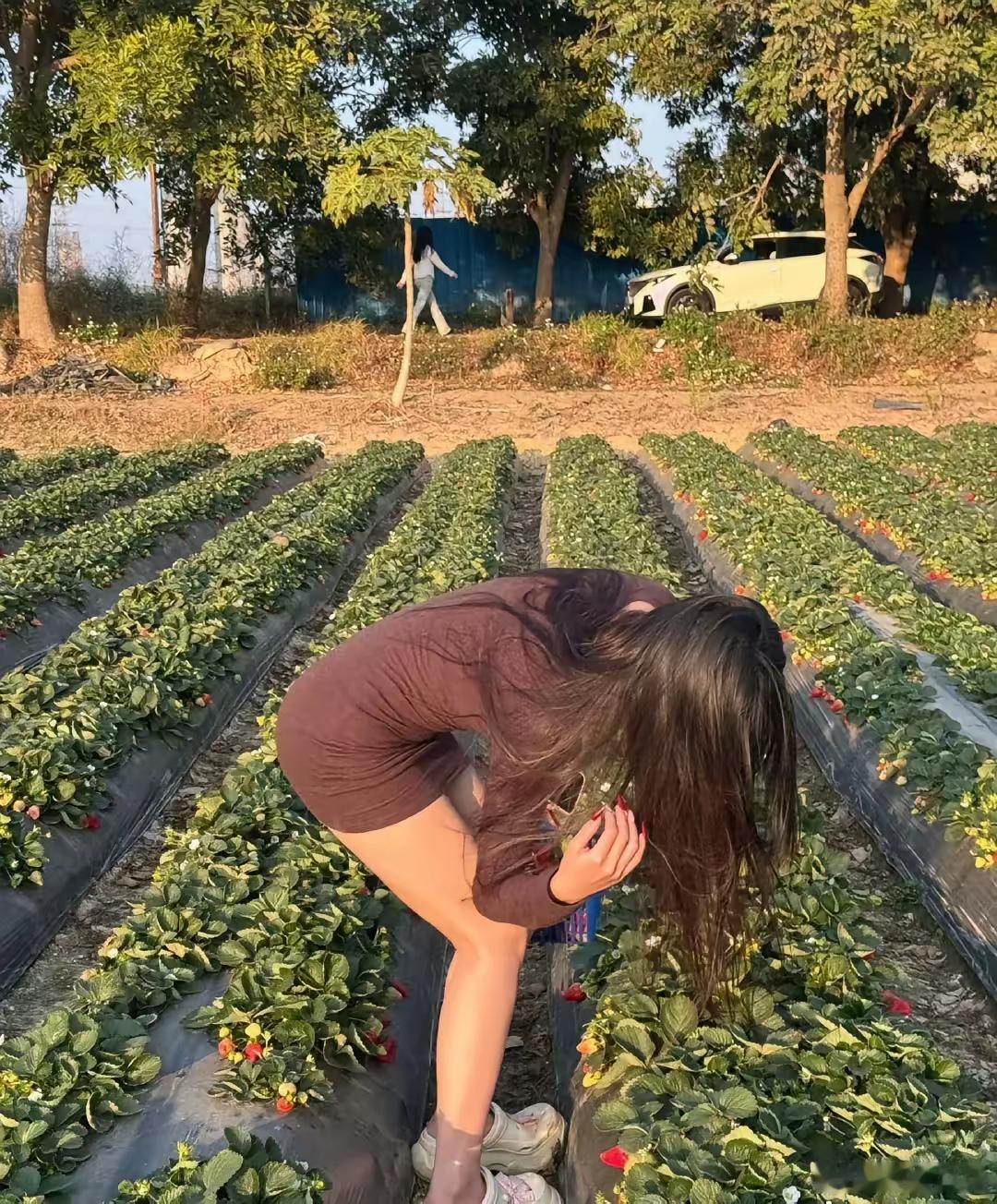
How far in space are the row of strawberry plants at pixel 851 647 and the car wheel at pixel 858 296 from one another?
1378cm

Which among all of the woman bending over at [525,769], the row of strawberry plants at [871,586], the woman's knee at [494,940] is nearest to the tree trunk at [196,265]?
the row of strawberry plants at [871,586]

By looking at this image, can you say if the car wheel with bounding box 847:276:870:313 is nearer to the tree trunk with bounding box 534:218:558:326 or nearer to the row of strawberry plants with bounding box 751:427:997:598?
the tree trunk with bounding box 534:218:558:326

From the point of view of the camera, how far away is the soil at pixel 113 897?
13.3 ft

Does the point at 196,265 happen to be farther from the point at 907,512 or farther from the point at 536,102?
the point at 907,512

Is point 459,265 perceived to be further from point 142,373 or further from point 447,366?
point 142,373

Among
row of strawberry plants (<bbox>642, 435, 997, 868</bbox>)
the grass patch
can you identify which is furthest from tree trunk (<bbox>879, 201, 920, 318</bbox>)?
row of strawberry plants (<bbox>642, 435, 997, 868</bbox>)

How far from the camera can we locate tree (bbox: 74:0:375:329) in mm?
17203

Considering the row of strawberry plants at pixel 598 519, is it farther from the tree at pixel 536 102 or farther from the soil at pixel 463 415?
the tree at pixel 536 102

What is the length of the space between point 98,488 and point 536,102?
16.9m

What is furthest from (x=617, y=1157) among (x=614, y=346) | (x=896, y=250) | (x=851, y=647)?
(x=896, y=250)

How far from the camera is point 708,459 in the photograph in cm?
1262

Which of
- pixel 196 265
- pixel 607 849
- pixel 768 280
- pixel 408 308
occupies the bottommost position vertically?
pixel 607 849

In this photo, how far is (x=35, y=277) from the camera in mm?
22703

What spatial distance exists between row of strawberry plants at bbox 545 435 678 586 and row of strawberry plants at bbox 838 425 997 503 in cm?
315
